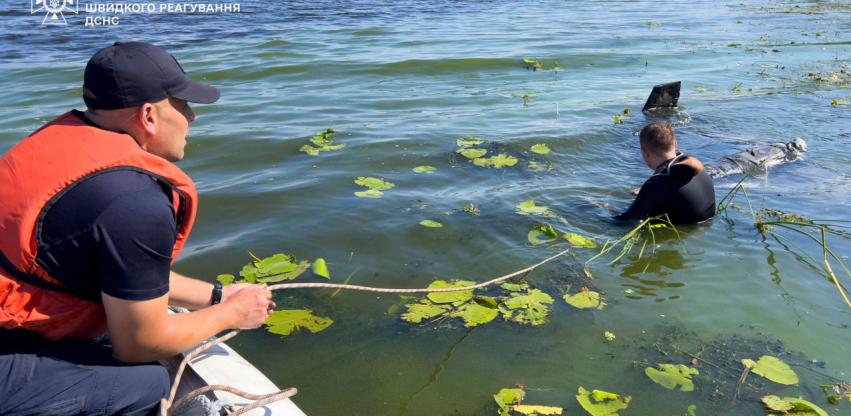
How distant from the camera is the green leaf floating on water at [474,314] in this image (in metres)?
4.24

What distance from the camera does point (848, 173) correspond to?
699 cm

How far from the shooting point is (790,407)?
11.1 ft

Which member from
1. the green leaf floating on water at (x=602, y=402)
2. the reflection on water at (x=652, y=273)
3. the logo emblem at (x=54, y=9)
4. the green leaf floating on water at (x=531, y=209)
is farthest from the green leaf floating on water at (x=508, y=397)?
the logo emblem at (x=54, y=9)

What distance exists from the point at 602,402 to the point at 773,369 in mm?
1032

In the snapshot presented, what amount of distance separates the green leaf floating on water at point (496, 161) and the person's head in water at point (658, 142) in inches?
70.3

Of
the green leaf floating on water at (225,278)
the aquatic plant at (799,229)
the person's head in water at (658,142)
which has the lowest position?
the green leaf floating on water at (225,278)

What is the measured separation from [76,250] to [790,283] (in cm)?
458

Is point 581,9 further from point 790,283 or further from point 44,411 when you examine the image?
point 44,411

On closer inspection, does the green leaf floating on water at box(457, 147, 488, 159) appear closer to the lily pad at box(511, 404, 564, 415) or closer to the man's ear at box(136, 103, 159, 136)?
the lily pad at box(511, 404, 564, 415)

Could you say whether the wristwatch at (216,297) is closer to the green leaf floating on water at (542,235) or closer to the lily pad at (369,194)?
the green leaf floating on water at (542,235)

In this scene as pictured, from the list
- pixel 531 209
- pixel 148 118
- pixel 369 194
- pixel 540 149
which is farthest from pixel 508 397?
pixel 540 149

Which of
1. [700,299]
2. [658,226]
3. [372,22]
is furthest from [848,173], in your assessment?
[372,22]

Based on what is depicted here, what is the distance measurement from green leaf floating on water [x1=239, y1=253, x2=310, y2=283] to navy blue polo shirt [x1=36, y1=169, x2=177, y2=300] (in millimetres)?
2442

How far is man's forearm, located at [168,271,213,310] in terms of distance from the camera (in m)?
3.13
